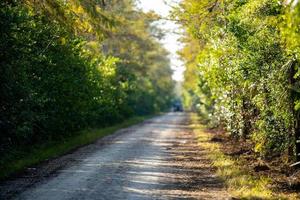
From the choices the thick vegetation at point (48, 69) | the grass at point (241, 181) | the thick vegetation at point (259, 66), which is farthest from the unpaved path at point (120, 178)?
the thick vegetation at point (259, 66)

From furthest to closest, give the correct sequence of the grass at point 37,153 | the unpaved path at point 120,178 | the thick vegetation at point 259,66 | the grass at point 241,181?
the grass at point 37,153, the thick vegetation at point 259,66, the unpaved path at point 120,178, the grass at point 241,181

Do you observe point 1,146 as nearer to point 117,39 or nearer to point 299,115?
point 299,115

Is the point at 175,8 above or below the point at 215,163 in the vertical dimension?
above

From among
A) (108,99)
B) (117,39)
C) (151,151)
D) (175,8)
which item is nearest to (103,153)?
(151,151)

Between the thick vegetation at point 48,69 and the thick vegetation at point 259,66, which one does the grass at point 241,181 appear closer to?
the thick vegetation at point 259,66

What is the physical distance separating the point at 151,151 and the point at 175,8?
6018 mm

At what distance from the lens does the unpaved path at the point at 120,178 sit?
33.7ft

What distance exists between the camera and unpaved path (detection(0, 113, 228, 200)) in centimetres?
1027

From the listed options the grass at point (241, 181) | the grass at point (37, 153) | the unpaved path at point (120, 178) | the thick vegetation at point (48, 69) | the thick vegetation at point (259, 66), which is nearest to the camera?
the grass at point (241, 181)

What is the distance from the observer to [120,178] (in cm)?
1219

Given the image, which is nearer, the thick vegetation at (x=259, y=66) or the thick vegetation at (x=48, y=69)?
the thick vegetation at (x=259, y=66)

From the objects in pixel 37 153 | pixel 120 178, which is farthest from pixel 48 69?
pixel 120 178

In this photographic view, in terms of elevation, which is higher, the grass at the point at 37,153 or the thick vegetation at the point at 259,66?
the thick vegetation at the point at 259,66

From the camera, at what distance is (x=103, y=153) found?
712 inches
